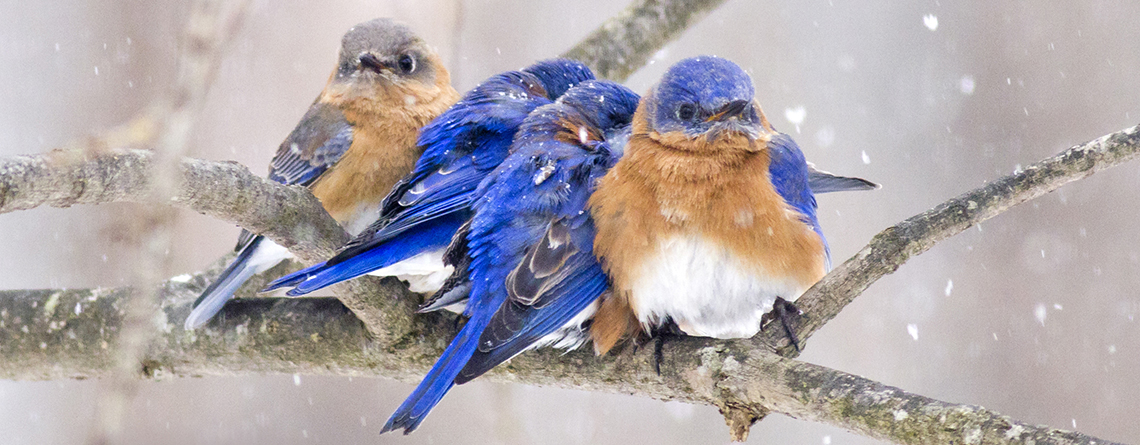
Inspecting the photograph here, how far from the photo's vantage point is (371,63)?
358 cm

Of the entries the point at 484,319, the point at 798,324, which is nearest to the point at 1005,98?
the point at 798,324

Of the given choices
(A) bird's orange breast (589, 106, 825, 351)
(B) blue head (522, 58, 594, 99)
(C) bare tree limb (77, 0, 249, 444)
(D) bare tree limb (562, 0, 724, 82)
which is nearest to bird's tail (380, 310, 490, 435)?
(A) bird's orange breast (589, 106, 825, 351)

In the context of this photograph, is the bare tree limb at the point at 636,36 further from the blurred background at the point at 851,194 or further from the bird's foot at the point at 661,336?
the bird's foot at the point at 661,336

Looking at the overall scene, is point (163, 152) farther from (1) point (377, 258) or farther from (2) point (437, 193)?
(2) point (437, 193)

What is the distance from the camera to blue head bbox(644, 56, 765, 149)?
2.63 metres

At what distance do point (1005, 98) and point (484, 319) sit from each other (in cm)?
373

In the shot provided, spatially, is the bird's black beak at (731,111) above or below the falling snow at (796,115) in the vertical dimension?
below

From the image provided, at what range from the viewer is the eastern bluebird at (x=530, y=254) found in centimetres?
243

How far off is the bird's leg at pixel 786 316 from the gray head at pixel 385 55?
180cm

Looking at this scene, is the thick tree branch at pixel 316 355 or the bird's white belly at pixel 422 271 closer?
the thick tree branch at pixel 316 355

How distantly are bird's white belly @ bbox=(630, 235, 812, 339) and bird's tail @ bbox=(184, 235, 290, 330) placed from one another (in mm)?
1148

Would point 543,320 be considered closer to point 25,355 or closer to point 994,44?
point 25,355

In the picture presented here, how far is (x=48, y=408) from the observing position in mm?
5156

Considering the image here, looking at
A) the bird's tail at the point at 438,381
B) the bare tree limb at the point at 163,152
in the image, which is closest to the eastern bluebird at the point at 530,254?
the bird's tail at the point at 438,381
